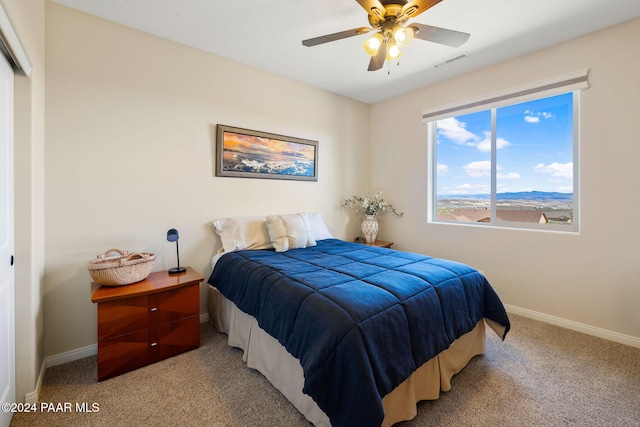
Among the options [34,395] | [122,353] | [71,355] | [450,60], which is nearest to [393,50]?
[450,60]

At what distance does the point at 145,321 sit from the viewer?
6.52 ft

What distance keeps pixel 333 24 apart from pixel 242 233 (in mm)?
2112

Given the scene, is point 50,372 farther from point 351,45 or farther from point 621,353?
point 621,353

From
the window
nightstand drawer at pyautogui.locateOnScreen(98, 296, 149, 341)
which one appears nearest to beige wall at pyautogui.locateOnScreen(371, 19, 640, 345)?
the window

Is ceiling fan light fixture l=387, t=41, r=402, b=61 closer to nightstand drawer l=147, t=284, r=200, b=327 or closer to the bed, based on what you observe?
the bed

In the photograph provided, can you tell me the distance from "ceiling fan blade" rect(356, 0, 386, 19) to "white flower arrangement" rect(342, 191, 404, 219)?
8.34ft

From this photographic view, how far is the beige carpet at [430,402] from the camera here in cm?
152

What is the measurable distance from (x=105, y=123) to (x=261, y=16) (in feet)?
5.15

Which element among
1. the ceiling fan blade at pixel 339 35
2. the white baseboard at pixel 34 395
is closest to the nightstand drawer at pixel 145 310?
the white baseboard at pixel 34 395

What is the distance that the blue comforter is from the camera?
123 centimetres

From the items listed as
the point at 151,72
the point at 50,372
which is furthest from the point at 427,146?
the point at 50,372

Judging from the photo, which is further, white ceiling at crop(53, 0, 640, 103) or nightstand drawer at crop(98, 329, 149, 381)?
white ceiling at crop(53, 0, 640, 103)

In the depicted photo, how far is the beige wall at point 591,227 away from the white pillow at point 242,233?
2.39 meters

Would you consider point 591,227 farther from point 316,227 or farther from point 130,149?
point 130,149
